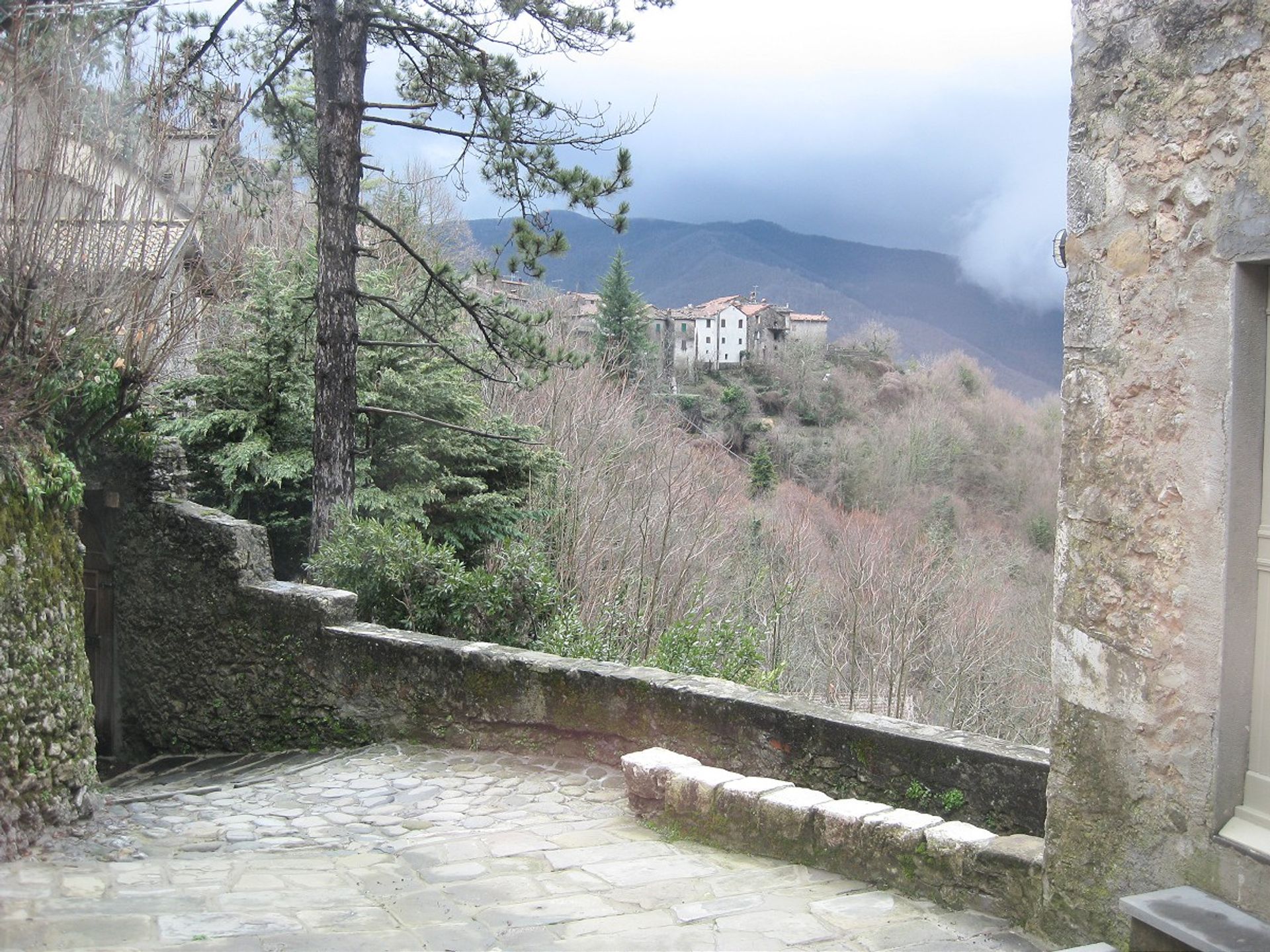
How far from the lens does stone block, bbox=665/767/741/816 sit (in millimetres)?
4742

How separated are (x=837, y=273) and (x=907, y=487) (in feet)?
290

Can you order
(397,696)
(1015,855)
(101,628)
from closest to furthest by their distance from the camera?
(1015,855) → (397,696) → (101,628)

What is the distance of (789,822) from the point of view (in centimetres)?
436

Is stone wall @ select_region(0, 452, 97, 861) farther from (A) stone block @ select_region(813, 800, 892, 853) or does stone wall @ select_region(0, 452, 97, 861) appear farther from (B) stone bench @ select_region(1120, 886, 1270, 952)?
(B) stone bench @ select_region(1120, 886, 1270, 952)

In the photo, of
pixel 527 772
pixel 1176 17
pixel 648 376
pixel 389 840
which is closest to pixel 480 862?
pixel 389 840

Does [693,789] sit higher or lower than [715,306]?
lower

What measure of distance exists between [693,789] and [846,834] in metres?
0.88

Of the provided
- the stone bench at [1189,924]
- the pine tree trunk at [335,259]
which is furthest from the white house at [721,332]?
the stone bench at [1189,924]

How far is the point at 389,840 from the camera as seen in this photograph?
16.2 ft

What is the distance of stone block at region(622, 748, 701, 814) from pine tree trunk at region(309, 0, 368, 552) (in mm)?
5358

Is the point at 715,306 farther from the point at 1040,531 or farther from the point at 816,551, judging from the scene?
the point at 816,551

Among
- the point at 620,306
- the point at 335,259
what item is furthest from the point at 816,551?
the point at 335,259

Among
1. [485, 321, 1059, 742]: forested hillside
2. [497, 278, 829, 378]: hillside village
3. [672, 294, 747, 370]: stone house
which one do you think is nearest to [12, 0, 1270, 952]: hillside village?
[485, 321, 1059, 742]: forested hillside

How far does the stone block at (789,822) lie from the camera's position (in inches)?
169
